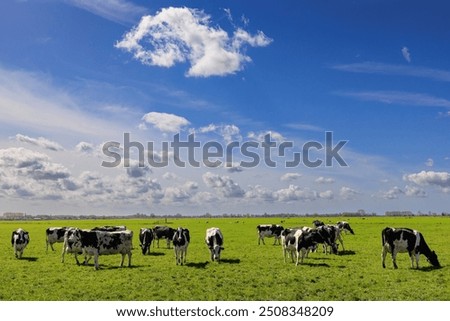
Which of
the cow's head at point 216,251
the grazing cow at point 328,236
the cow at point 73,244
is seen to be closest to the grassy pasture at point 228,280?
the cow's head at point 216,251

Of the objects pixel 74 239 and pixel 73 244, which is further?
pixel 73 244

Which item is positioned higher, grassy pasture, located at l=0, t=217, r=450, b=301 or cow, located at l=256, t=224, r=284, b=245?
cow, located at l=256, t=224, r=284, b=245

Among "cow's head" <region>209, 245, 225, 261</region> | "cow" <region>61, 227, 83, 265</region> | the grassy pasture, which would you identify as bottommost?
the grassy pasture

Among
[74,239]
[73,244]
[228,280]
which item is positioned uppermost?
[74,239]

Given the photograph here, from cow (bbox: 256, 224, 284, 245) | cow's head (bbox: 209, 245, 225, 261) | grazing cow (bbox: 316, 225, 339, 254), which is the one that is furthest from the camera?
cow (bbox: 256, 224, 284, 245)

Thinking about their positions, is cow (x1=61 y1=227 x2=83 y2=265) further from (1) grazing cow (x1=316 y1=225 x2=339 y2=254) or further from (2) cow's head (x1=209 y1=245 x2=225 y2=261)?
(1) grazing cow (x1=316 y1=225 x2=339 y2=254)

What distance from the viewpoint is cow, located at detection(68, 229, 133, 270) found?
2341 cm

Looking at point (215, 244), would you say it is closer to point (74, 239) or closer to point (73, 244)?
point (74, 239)

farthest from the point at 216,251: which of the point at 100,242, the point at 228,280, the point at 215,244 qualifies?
the point at 100,242

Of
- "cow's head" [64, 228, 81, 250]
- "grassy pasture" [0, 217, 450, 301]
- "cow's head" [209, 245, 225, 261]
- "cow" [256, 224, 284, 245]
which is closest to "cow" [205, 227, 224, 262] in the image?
"cow's head" [209, 245, 225, 261]

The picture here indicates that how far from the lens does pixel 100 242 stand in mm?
23703
